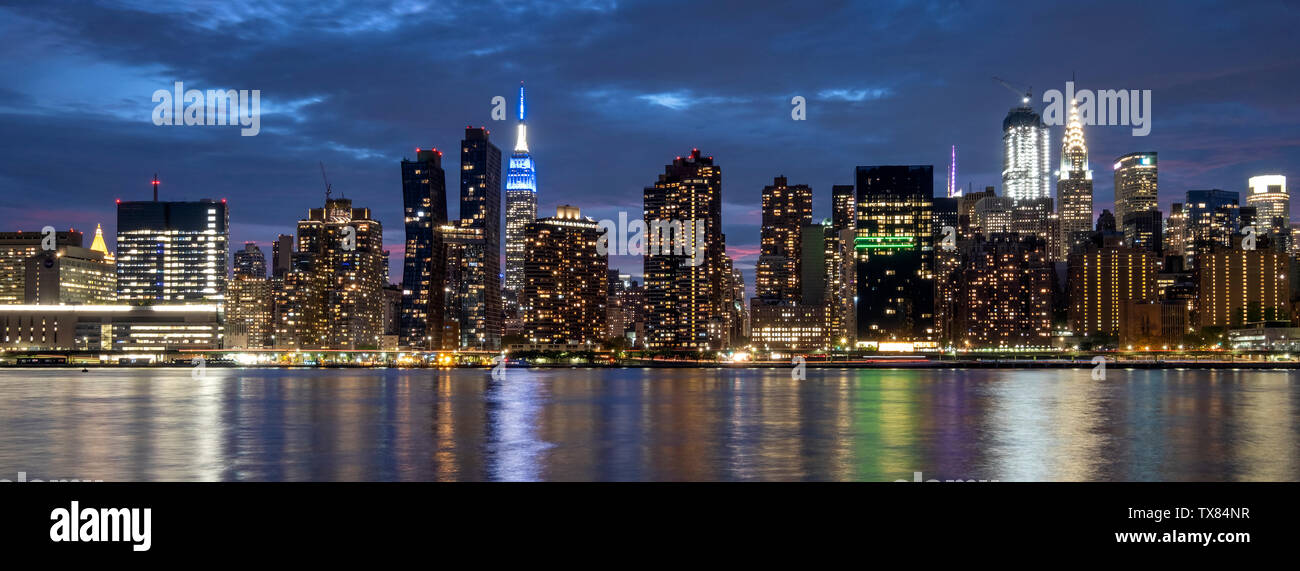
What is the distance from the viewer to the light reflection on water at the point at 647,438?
41.5 metres

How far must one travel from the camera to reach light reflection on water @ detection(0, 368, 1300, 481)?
136ft

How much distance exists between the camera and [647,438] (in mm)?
55188

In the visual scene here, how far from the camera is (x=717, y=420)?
6919 centimetres

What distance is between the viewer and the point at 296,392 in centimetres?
11806
